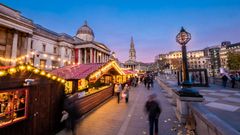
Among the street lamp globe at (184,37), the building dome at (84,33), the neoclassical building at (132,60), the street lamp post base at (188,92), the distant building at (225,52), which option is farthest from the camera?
the neoclassical building at (132,60)

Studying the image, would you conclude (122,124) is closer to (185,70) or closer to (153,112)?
(153,112)

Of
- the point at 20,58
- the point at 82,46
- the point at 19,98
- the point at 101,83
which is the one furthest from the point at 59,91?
the point at 82,46

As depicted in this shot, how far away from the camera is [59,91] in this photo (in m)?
6.06

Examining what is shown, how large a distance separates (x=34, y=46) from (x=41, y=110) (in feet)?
119

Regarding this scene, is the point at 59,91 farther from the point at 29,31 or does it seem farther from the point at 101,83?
the point at 29,31

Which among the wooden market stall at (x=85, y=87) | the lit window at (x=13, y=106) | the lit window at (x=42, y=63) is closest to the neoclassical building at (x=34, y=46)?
the lit window at (x=42, y=63)

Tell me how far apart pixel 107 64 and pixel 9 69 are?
29.1 feet

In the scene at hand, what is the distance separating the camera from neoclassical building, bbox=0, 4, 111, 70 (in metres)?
26.3

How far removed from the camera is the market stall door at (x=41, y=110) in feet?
15.4

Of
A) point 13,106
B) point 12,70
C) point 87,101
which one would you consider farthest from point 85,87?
point 12,70

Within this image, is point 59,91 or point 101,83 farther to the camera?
point 101,83

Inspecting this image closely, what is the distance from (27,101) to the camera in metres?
4.39

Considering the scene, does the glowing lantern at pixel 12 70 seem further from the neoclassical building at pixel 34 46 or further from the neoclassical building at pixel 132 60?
the neoclassical building at pixel 132 60

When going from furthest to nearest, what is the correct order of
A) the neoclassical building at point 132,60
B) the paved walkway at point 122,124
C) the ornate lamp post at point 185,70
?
the neoclassical building at point 132,60, the ornate lamp post at point 185,70, the paved walkway at point 122,124
